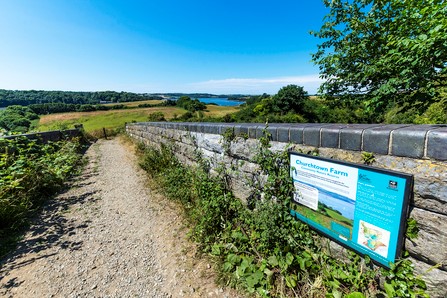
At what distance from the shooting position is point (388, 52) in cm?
576

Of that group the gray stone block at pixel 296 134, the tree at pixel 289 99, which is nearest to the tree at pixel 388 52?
the gray stone block at pixel 296 134

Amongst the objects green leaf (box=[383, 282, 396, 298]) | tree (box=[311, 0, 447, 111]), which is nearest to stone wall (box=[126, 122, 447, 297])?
green leaf (box=[383, 282, 396, 298])

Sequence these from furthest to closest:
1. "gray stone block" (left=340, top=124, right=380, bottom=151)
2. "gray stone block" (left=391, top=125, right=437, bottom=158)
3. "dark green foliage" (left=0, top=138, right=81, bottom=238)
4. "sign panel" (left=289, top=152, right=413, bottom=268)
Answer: "dark green foliage" (left=0, top=138, right=81, bottom=238) < "gray stone block" (left=340, top=124, right=380, bottom=151) < "sign panel" (left=289, top=152, right=413, bottom=268) < "gray stone block" (left=391, top=125, right=437, bottom=158)

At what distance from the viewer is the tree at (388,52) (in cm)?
484

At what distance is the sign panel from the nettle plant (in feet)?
0.38

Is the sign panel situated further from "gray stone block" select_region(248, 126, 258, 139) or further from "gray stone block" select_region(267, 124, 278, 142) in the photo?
"gray stone block" select_region(248, 126, 258, 139)

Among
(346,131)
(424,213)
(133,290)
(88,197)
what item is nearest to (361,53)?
(346,131)

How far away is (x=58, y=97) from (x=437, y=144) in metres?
88.8

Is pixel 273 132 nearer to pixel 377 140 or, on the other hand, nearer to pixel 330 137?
pixel 330 137

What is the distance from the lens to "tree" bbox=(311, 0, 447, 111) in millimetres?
4840

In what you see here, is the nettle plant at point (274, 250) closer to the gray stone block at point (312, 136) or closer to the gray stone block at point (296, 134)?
the gray stone block at point (296, 134)

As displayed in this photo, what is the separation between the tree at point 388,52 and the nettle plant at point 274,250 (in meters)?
4.99

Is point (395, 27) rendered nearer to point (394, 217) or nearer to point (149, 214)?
point (394, 217)

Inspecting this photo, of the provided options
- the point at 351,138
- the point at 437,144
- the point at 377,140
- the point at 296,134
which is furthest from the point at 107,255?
the point at 437,144
